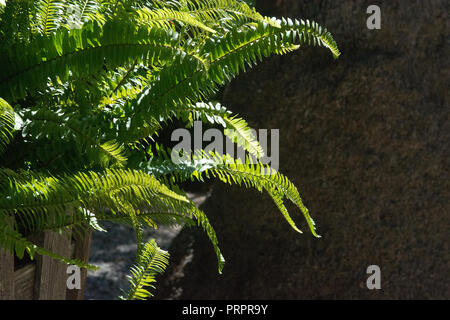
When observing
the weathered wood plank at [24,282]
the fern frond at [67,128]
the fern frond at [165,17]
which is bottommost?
the weathered wood plank at [24,282]

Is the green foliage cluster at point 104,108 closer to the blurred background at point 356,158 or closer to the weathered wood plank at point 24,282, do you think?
the weathered wood plank at point 24,282

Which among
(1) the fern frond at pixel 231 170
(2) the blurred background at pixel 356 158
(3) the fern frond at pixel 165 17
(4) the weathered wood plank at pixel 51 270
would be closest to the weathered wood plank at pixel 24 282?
(4) the weathered wood plank at pixel 51 270

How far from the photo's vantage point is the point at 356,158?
9.23ft

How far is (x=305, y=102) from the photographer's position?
288 cm

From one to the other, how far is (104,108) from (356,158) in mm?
1654

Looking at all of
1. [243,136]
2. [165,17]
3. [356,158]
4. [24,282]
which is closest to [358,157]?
[356,158]

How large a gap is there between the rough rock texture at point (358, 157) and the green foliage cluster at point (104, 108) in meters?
1.45

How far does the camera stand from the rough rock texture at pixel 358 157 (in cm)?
276

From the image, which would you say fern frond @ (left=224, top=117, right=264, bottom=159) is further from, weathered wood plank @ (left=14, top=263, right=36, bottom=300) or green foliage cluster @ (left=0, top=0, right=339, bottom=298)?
weathered wood plank @ (left=14, top=263, right=36, bottom=300)

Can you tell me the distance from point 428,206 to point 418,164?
0.71ft

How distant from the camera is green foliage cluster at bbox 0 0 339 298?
116 centimetres

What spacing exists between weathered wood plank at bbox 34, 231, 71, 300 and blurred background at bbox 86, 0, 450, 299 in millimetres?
1453

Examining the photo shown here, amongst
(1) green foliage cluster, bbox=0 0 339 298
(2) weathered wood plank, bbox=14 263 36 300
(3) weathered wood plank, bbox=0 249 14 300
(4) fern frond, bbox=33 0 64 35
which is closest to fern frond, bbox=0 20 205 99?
(1) green foliage cluster, bbox=0 0 339 298

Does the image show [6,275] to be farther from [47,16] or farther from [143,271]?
[47,16]
